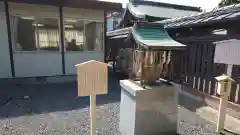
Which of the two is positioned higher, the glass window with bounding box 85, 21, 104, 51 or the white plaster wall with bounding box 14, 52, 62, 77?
the glass window with bounding box 85, 21, 104, 51

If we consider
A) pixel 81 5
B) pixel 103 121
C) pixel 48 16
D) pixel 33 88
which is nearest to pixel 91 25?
pixel 81 5

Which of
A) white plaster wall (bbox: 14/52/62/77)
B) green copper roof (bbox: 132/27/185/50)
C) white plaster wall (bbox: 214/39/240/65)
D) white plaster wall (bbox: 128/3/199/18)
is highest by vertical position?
white plaster wall (bbox: 128/3/199/18)

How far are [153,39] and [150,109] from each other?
119 centimetres

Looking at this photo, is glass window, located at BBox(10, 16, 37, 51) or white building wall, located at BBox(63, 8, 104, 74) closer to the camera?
glass window, located at BBox(10, 16, 37, 51)

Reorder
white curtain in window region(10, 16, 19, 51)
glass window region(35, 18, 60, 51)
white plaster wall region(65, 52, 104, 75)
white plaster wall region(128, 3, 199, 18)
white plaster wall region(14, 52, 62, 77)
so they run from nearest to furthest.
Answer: white curtain in window region(10, 16, 19, 51) < white plaster wall region(14, 52, 62, 77) < glass window region(35, 18, 60, 51) < white plaster wall region(65, 52, 104, 75) < white plaster wall region(128, 3, 199, 18)

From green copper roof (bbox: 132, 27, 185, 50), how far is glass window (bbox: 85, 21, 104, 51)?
5.70m

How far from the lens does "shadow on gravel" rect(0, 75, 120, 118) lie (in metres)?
4.70

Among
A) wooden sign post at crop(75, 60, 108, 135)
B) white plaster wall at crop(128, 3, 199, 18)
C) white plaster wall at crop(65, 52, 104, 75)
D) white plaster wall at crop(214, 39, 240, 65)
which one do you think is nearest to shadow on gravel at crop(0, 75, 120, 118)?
white plaster wall at crop(65, 52, 104, 75)

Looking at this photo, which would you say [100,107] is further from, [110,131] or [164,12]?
[164,12]

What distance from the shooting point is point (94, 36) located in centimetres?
878

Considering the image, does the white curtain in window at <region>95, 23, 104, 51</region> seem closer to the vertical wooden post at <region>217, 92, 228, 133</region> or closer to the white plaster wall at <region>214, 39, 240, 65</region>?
the white plaster wall at <region>214, 39, 240, 65</region>

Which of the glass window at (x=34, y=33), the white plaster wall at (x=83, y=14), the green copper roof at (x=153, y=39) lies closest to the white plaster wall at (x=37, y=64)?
the glass window at (x=34, y=33)

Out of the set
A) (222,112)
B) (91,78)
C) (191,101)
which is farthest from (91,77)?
(191,101)

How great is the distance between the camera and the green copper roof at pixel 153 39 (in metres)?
2.85
